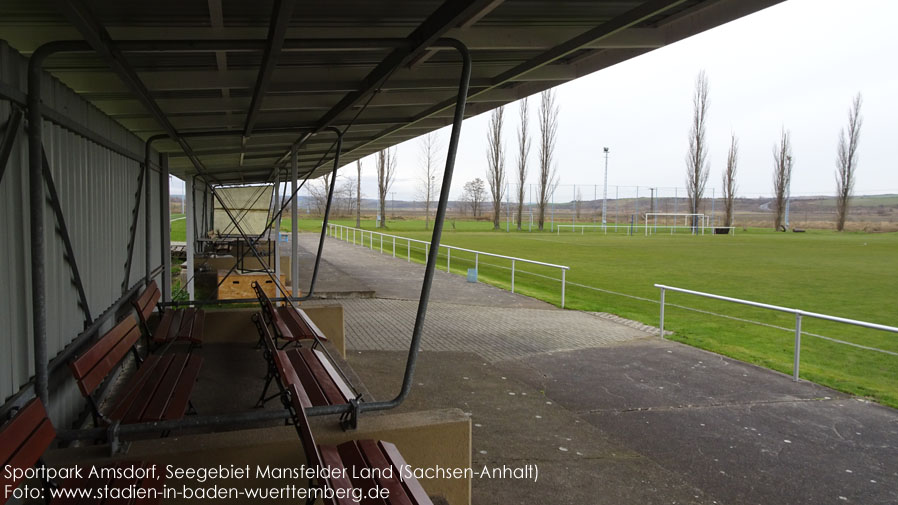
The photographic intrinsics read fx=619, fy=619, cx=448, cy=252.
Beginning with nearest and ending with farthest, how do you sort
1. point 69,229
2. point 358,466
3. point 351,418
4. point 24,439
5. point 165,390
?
point 24,439 < point 358,466 < point 351,418 < point 165,390 < point 69,229

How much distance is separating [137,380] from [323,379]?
111 cm

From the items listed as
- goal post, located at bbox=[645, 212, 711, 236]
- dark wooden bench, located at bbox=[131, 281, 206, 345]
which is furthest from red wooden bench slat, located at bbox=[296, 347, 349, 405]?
goal post, located at bbox=[645, 212, 711, 236]

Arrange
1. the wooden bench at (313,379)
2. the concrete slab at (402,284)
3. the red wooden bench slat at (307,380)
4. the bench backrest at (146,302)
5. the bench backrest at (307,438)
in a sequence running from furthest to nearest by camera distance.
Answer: the concrete slab at (402,284) → the bench backrest at (146,302) → the red wooden bench slat at (307,380) → the wooden bench at (313,379) → the bench backrest at (307,438)

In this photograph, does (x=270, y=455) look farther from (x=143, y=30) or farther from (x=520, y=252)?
(x=520, y=252)

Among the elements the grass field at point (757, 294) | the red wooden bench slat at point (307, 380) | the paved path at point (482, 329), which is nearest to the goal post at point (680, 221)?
the grass field at point (757, 294)

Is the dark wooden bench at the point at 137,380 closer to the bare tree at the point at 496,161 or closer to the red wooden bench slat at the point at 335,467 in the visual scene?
the red wooden bench slat at the point at 335,467

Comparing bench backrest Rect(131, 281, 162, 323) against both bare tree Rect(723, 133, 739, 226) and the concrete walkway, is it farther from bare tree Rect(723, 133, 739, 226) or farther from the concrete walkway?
bare tree Rect(723, 133, 739, 226)

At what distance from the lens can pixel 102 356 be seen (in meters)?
3.44

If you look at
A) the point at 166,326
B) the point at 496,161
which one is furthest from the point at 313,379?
the point at 496,161

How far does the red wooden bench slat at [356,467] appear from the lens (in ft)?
8.34

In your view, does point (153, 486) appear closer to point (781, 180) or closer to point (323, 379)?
point (323, 379)

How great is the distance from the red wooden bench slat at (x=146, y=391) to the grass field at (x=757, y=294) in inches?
263

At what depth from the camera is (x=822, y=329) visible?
12.2 metres

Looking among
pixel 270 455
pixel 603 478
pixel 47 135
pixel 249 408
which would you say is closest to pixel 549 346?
pixel 603 478
